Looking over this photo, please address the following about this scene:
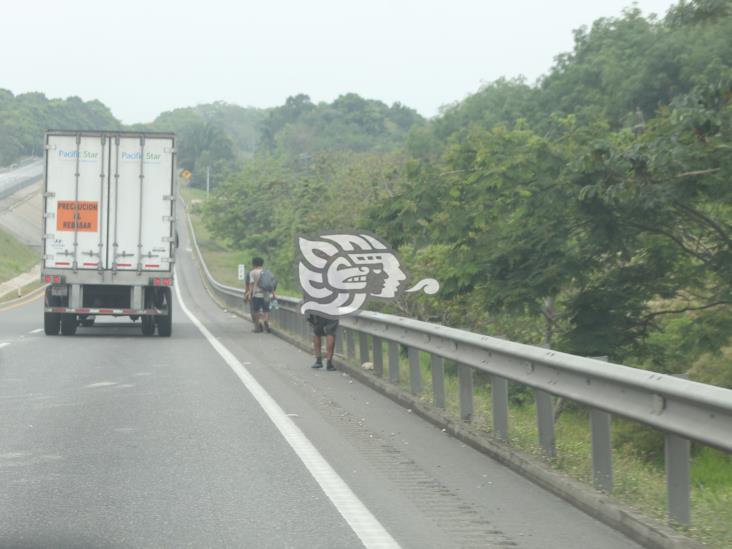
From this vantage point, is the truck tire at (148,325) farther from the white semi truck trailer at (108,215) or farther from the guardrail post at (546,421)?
the guardrail post at (546,421)

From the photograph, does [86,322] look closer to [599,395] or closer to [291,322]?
[291,322]

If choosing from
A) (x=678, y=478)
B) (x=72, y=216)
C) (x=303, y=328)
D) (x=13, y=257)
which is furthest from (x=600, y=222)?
(x=13, y=257)

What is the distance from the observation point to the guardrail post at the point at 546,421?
8.03 metres

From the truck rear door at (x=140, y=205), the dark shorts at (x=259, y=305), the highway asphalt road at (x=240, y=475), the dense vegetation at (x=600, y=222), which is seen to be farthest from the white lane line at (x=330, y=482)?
the dark shorts at (x=259, y=305)

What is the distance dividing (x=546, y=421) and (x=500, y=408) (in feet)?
3.16

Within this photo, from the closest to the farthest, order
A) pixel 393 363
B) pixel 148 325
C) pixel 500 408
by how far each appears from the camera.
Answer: pixel 500 408 → pixel 393 363 → pixel 148 325

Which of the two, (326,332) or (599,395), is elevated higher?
(326,332)

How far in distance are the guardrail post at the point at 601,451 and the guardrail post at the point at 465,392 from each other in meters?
3.04

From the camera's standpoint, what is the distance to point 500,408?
900cm

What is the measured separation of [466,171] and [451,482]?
39.1 ft

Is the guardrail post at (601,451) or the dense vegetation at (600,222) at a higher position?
the dense vegetation at (600,222)

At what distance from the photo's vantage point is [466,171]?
62.7 ft

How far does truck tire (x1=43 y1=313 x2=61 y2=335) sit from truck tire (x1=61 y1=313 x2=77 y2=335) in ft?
0.42

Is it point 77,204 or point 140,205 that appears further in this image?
point 140,205
